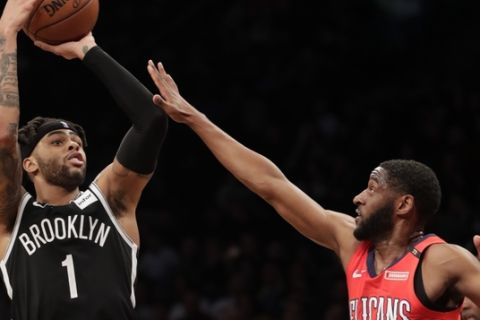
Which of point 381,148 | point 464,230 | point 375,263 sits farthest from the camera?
point 381,148

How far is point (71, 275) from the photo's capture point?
166 inches

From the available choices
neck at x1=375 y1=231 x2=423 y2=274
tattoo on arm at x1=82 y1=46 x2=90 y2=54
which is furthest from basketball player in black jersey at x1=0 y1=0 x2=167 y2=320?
neck at x1=375 y1=231 x2=423 y2=274

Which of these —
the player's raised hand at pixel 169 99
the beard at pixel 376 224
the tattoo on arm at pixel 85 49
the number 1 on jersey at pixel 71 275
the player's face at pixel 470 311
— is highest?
the tattoo on arm at pixel 85 49

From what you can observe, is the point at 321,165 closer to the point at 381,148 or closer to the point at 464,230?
the point at 381,148

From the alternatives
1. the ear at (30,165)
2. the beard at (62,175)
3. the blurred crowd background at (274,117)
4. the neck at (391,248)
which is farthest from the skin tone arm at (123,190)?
the blurred crowd background at (274,117)

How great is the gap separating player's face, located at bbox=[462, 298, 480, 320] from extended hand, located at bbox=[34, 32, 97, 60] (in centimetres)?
211

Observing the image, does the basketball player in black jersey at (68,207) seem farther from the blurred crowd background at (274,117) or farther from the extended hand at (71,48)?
the blurred crowd background at (274,117)

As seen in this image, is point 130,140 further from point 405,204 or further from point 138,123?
point 405,204

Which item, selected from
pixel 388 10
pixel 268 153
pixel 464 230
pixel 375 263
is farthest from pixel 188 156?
pixel 375 263

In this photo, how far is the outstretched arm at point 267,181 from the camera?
4387 millimetres

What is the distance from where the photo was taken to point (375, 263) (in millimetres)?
4238

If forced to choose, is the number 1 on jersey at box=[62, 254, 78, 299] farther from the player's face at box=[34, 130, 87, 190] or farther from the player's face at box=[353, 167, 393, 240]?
the player's face at box=[353, 167, 393, 240]

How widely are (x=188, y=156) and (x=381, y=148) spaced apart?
8.05 feet

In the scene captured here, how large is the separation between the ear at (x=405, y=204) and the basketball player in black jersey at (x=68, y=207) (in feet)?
3.63
